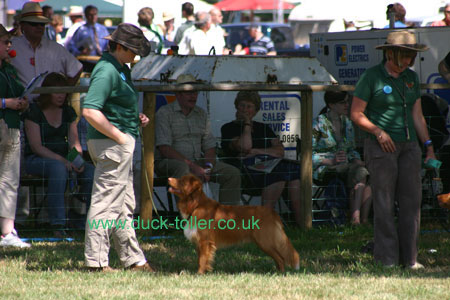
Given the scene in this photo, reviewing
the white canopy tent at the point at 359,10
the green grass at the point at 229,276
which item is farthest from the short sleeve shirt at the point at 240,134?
the white canopy tent at the point at 359,10

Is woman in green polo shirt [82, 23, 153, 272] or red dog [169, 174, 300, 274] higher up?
woman in green polo shirt [82, 23, 153, 272]

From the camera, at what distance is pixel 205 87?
813 cm

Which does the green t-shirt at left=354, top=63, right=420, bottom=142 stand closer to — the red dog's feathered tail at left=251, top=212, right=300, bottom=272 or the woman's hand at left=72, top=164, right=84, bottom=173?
the red dog's feathered tail at left=251, top=212, right=300, bottom=272

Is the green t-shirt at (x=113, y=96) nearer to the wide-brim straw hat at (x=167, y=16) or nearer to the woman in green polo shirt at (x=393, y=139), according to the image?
the woman in green polo shirt at (x=393, y=139)

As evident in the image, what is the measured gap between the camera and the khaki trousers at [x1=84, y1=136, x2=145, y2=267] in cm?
605

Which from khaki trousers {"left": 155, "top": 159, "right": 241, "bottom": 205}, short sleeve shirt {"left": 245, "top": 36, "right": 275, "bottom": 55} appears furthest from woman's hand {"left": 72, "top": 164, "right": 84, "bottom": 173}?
short sleeve shirt {"left": 245, "top": 36, "right": 275, "bottom": 55}

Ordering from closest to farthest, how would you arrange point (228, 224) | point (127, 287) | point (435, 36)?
point (127, 287), point (228, 224), point (435, 36)

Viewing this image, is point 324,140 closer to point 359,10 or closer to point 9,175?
point 9,175

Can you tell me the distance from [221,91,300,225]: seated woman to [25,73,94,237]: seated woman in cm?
166

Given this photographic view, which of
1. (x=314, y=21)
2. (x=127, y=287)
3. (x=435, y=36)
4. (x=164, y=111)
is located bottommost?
(x=127, y=287)

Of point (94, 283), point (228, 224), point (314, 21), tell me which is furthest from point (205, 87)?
point (314, 21)

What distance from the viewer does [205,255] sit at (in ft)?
21.0

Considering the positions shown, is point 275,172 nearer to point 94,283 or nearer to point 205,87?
point 205,87

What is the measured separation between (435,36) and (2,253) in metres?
5.85
